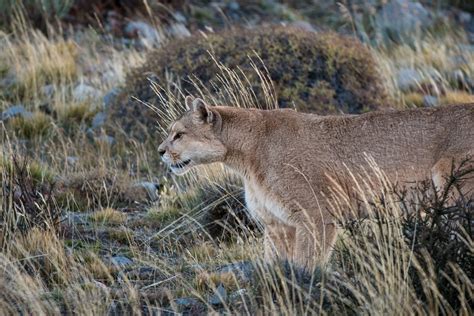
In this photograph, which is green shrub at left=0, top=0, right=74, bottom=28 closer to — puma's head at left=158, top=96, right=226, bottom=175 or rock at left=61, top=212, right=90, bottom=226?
rock at left=61, top=212, right=90, bottom=226

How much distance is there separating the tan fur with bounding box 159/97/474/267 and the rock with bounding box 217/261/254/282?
0.19 m

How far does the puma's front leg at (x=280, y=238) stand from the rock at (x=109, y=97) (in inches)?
214

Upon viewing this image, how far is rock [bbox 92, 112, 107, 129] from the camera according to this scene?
497 inches

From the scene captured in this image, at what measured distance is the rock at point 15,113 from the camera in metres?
12.6

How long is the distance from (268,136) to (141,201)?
2767 mm

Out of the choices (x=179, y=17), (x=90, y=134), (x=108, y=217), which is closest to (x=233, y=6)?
(x=179, y=17)

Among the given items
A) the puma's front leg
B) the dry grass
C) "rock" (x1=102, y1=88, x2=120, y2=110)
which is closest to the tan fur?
the puma's front leg

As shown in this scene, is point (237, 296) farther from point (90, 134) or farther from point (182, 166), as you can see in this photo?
point (90, 134)

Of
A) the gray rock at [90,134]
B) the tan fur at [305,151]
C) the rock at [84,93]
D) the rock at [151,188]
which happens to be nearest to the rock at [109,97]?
the rock at [84,93]

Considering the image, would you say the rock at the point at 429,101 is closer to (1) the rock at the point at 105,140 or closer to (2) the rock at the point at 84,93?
(1) the rock at the point at 105,140

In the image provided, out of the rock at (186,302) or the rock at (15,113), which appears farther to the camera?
the rock at (15,113)

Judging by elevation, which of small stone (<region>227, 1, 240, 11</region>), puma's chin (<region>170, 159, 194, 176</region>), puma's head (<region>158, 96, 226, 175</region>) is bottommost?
small stone (<region>227, 1, 240, 11</region>)

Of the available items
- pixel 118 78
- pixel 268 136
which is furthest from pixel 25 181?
pixel 118 78

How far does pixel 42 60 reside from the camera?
14102mm
